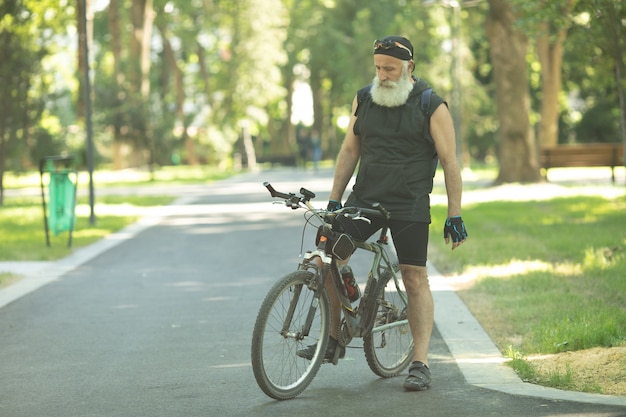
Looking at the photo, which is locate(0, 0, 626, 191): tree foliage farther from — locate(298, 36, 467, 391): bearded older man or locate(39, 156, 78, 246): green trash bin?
Result: locate(298, 36, 467, 391): bearded older man

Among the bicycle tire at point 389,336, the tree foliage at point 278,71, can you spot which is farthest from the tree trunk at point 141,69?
the bicycle tire at point 389,336

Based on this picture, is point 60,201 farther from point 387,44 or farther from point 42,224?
point 387,44

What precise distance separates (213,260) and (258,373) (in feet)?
26.4

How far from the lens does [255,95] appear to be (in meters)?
57.3

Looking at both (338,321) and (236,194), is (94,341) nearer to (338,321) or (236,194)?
(338,321)

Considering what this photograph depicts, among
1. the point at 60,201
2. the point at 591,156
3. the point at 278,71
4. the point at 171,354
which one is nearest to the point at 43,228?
the point at 60,201

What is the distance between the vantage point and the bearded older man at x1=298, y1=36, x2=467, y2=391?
6566mm

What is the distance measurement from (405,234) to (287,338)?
0.89m

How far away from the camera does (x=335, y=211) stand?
645cm

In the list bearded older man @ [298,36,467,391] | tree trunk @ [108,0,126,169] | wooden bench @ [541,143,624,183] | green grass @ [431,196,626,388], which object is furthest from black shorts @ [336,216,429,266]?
tree trunk @ [108,0,126,169]

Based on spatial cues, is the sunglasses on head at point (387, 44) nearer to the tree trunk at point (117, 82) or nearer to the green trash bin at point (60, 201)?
the green trash bin at point (60, 201)

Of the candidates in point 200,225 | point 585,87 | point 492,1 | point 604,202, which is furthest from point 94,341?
point 585,87

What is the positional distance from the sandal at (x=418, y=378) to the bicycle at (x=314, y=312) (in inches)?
14.1

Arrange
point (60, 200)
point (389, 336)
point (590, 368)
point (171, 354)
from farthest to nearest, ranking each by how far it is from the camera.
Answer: point (60, 200), point (171, 354), point (389, 336), point (590, 368)
